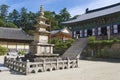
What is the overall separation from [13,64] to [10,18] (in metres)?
72.7

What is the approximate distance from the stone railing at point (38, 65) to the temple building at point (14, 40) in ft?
80.4

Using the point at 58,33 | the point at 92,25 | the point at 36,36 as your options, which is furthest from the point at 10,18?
the point at 36,36

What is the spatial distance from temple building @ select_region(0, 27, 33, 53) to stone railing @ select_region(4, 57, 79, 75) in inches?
965

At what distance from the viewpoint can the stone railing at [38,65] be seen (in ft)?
44.9

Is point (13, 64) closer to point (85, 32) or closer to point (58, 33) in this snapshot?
point (85, 32)

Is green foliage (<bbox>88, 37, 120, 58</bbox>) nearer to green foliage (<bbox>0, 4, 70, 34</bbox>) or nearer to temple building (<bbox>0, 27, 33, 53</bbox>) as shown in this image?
temple building (<bbox>0, 27, 33, 53</bbox>)

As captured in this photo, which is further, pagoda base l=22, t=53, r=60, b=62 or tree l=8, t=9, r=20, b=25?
tree l=8, t=9, r=20, b=25

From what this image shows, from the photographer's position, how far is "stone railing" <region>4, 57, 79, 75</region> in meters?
13.7

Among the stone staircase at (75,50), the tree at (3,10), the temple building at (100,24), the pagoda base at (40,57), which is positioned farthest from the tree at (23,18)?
the pagoda base at (40,57)

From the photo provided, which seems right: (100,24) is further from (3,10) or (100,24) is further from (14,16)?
(3,10)

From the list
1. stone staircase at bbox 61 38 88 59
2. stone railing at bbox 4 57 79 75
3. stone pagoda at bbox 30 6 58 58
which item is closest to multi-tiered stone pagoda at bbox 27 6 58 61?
stone pagoda at bbox 30 6 58 58

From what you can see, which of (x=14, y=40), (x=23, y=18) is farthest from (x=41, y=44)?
(x=23, y=18)

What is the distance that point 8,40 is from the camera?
4212cm

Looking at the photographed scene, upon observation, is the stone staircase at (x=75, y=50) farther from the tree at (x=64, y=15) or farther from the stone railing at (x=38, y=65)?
the tree at (x=64, y=15)
